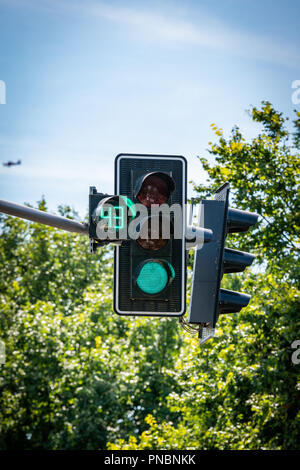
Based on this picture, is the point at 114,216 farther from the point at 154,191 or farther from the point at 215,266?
the point at 215,266

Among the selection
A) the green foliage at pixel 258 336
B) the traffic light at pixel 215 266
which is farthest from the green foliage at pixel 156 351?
the traffic light at pixel 215 266

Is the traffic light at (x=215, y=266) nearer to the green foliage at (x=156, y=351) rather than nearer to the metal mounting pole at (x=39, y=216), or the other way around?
the metal mounting pole at (x=39, y=216)

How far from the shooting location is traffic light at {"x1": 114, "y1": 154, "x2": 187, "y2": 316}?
10.9 ft

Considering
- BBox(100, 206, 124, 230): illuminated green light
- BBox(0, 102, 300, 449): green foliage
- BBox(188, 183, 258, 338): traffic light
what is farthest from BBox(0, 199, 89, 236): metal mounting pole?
BBox(0, 102, 300, 449): green foliage

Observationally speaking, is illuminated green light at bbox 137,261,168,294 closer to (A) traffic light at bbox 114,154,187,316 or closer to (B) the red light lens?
(A) traffic light at bbox 114,154,187,316

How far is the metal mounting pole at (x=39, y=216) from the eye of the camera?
3182 millimetres

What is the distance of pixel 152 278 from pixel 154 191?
52cm

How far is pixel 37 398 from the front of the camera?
19.3m

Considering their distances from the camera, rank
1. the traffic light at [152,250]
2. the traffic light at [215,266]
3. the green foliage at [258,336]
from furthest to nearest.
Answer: the green foliage at [258,336] < the traffic light at [215,266] < the traffic light at [152,250]

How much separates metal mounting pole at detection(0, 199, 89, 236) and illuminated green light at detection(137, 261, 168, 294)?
42 cm

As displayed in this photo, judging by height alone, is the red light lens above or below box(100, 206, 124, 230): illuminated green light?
above

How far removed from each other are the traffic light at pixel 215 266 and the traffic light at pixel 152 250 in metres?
0.26

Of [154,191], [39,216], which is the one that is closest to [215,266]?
[154,191]
